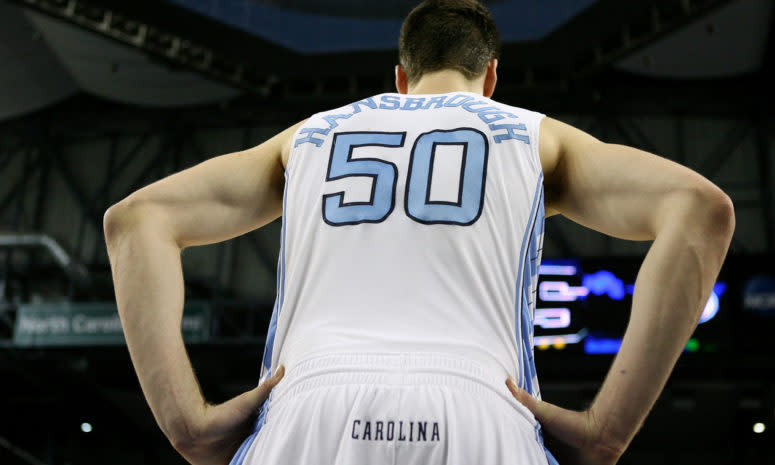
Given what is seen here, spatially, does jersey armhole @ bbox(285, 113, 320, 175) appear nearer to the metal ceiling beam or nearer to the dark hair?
the dark hair

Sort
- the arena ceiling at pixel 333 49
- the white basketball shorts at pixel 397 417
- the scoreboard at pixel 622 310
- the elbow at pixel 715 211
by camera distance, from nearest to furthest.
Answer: the white basketball shorts at pixel 397 417 < the elbow at pixel 715 211 < the scoreboard at pixel 622 310 < the arena ceiling at pixel 333 49

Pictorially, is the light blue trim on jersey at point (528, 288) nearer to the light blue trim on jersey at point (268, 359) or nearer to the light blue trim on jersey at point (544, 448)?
the light blue trim on jersey at point (544, 448)

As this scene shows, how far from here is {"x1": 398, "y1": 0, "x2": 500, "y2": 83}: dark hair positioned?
1711mm

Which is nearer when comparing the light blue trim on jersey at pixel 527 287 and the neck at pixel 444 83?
the light blue trim on jersey at pixel 527 287

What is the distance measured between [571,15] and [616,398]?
10489mm

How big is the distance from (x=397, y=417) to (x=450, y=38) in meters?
0.84

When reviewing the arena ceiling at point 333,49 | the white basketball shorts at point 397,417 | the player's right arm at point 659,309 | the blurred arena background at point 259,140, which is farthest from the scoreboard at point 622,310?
the white basketball shorts at point 397,417

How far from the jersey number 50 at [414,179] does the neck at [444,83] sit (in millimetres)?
237

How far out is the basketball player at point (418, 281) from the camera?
4.06 ft

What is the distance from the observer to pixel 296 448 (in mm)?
1236

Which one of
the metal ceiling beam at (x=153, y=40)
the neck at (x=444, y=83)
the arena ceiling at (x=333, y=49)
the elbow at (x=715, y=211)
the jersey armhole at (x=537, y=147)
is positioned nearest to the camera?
the elbow at (x=715, y=211)

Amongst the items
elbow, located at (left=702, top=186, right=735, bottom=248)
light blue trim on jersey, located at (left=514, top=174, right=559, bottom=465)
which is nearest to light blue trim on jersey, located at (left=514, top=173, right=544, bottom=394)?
light blue trim on jersey, located at (left=514, top=174, right=559, bottom=465)

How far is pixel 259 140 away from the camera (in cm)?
1452

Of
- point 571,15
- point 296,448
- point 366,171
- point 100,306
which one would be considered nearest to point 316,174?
point 366,171
